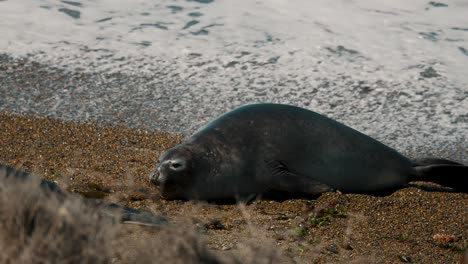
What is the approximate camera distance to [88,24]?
397 inches

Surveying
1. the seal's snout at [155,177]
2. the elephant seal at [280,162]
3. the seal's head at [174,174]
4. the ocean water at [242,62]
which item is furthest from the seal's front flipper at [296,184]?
the ocean water at [242,62]

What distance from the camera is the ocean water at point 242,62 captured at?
740 centimetres

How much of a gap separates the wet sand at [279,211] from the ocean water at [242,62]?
125 cm

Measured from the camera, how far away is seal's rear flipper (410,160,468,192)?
5484 mm

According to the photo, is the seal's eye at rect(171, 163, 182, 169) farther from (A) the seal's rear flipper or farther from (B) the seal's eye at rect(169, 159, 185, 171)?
(A) the seal's rear flipper

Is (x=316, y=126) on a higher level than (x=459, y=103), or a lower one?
higher

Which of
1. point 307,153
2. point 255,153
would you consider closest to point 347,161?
point 307,153

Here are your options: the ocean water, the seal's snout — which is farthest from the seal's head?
the ocean water

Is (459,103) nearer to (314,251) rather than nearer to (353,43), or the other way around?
(353,43)

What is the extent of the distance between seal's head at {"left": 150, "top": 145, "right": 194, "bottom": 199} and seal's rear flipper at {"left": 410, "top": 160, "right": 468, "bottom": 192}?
1694 mm

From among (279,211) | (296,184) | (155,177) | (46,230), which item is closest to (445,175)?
(296,184)

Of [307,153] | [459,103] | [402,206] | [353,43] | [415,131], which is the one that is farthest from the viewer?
[353,43]

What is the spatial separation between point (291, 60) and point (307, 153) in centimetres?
364

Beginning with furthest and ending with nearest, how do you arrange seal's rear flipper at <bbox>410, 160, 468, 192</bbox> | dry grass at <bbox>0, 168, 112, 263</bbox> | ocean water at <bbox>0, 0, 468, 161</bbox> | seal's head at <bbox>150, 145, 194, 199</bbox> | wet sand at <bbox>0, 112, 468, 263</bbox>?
ocean water at <bbox>0, 0, 468, 161</bbox> → seal's rear flipper at <bbox>410, 160, 468, 192</bbox> → seal's head at <bbox>150, 145, 194, 199</bbox> → wet sand at <bbox>0, 112, 468, 263</bbox> → dry grass at <bbox>0, 168, 112, 263</bbox>
